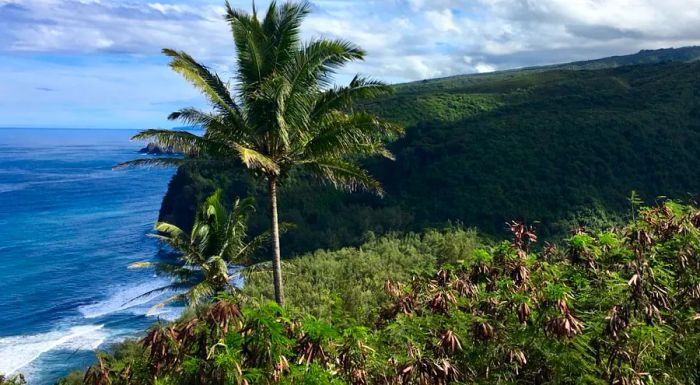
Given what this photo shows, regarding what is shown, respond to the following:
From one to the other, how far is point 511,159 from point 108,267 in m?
55.9

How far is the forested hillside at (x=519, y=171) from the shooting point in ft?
226

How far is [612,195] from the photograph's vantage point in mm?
68250

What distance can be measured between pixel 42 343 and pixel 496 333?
1978 inches

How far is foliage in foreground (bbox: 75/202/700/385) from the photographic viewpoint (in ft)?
19.7

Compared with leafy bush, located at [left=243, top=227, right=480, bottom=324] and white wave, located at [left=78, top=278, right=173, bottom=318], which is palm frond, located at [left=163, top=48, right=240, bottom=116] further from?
white wave, located at [left=78, top=278, right=173, bottom=318]

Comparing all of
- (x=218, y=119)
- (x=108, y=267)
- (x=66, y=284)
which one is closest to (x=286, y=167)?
(x=218, y=119)

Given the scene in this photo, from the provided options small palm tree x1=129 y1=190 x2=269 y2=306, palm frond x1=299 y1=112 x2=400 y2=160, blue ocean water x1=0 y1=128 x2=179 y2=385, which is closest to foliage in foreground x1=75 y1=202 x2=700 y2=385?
palm frond x1=299 y1=112 x2=400 y2=160

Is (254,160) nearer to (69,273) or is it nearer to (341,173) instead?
(341,173)

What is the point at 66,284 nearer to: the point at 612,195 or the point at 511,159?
the point at 511,159

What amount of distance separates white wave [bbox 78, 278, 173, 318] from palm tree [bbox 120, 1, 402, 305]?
4091 cm

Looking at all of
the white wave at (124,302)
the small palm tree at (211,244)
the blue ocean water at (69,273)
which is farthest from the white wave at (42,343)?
the small palm tree at (211,244)

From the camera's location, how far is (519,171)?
73938mm

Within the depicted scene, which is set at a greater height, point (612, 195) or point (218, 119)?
point (218, 119)

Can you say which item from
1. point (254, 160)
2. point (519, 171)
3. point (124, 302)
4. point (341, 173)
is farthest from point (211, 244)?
point (519, 171)
